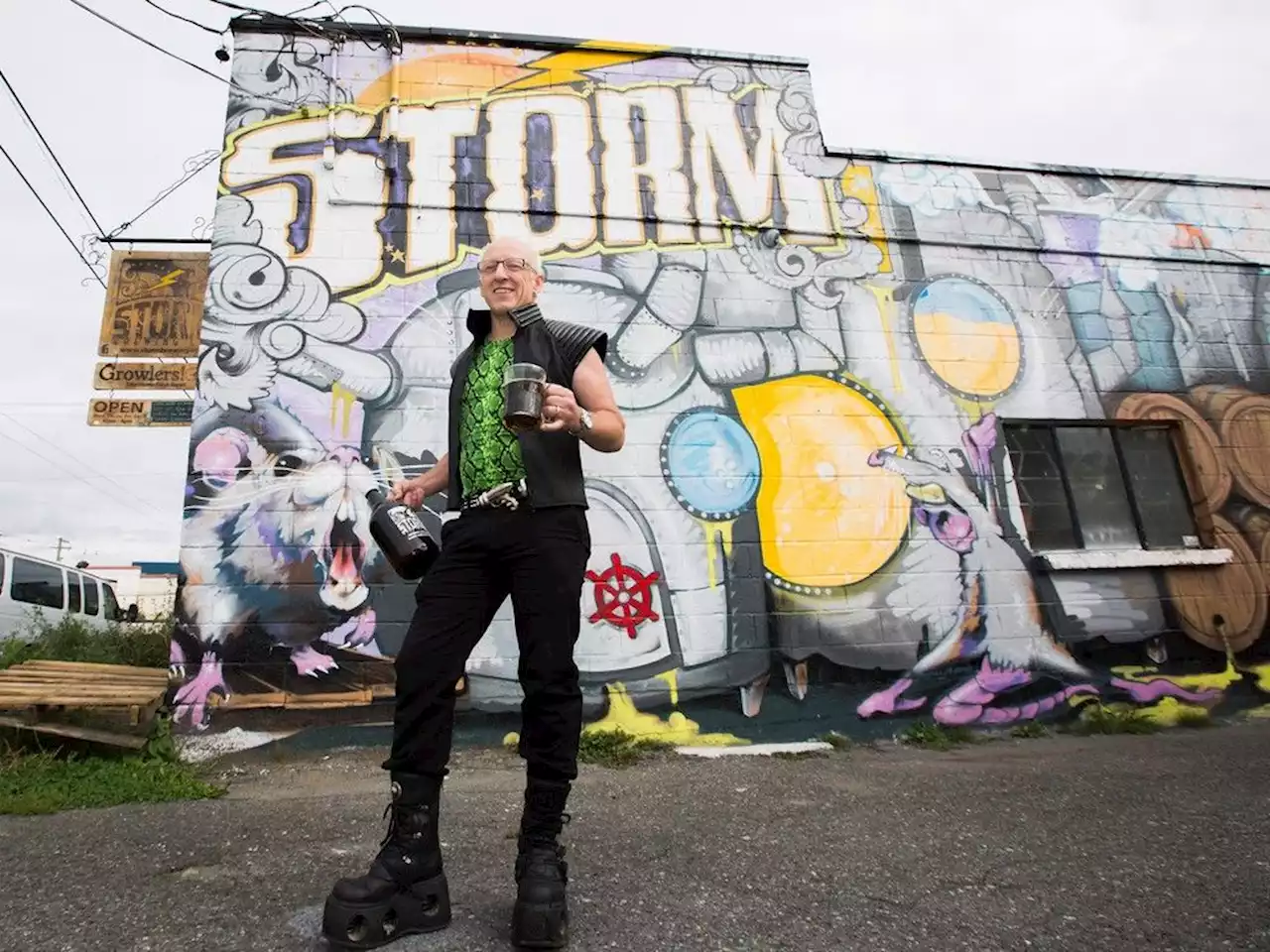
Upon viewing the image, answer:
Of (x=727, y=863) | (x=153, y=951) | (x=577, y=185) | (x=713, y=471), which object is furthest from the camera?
(x=577, y=185)

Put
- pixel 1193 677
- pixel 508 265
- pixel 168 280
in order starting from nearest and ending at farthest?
pixel 508 265 < pixel 1193 677 < pixel 168 280

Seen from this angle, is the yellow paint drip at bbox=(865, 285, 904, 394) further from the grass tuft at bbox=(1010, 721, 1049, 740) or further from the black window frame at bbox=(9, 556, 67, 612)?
the black window frame at bbox=(9, 556, 67, 612)

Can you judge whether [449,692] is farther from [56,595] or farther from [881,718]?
[56,595]

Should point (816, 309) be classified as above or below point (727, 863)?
above

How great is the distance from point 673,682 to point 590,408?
276cm

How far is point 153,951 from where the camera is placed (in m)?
1.64

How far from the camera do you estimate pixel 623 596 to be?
14.4 ft

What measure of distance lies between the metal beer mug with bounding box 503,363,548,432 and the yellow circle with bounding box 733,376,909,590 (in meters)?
3.15

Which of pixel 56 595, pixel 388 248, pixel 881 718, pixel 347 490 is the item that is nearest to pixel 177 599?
pixel 347 490

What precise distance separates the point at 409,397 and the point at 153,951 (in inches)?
129

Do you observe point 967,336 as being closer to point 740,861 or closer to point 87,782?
point 740,861

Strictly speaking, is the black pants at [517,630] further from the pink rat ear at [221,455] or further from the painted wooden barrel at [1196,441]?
the painted wooden barrel at [1196,441]

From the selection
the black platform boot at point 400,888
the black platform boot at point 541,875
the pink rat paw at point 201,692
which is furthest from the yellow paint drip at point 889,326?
the pink rat paw at point 201,692

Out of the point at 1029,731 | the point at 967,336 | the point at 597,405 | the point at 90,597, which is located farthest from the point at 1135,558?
the point at 90,597
